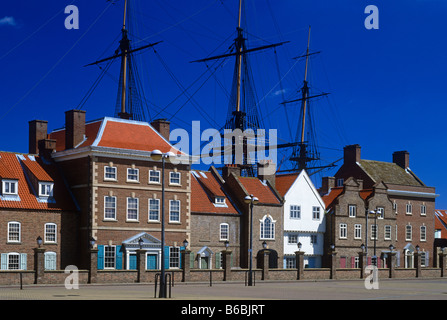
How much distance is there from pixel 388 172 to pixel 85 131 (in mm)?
44583

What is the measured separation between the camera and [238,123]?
93.9 metres

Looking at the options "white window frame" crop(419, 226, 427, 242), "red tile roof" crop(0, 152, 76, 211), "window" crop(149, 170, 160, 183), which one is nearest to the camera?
"red tile roof" crop(0, 152, 76, 211)

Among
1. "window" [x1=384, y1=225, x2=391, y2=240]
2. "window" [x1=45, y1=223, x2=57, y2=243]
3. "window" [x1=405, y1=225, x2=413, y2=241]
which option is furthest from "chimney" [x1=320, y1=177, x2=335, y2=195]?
"window" [x1=45, y1=223, x2=57, y2=243]

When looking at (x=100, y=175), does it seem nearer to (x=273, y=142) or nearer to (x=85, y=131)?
(x=85, y=131)

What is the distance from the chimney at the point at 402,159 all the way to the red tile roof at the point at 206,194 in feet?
110

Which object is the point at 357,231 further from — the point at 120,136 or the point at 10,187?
the point at 10,187

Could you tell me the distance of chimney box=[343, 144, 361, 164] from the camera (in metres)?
94.9

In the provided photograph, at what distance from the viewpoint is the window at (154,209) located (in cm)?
6519

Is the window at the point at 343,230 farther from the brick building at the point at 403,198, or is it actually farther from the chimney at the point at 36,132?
the chimney at the point at 36,132

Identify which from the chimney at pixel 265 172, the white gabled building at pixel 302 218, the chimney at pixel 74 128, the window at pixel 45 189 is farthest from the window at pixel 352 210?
the window at pixel 45 189

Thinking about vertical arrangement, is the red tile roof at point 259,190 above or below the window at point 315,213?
above

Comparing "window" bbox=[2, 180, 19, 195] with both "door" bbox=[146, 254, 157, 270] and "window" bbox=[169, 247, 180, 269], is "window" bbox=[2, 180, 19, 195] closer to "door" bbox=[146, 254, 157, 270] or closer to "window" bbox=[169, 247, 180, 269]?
"door" bbox=[146, 254, 157, 270]

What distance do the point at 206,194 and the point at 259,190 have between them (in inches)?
254

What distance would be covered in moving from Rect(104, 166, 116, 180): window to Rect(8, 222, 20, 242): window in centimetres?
809
